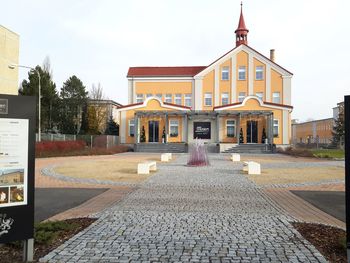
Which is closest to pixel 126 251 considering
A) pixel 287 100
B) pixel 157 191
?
pixel 157 191

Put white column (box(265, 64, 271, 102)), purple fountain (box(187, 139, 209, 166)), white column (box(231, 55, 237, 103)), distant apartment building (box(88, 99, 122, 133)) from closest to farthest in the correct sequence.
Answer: purple fountain (box(187, 139, 209, 166)) → white column (box(265, 64, 271, 102)) → white column (box(231, 55, 237, 103)) → distant apartment building (box(88, 99, 122, 133))

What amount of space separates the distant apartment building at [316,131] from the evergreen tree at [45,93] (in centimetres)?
4530

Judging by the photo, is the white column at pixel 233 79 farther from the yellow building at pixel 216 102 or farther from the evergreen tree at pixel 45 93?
the evergreen tree at pixel 45 93

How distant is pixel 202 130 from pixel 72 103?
22.1 metres

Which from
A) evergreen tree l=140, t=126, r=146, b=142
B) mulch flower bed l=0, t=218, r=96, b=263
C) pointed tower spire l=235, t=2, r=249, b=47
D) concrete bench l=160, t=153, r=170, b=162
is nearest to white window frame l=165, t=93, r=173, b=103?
evergreen tree l=140, t=126, r=146, b=142

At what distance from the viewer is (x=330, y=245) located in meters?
5.34

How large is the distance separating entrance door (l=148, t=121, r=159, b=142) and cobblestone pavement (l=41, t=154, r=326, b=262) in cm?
3403

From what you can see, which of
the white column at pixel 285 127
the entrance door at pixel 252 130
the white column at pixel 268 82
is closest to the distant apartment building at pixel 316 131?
the white column at pixel 268 82

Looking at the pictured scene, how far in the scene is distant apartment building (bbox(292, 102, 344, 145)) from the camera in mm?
73375

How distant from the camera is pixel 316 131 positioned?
83.5 m

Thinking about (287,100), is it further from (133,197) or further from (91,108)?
(133,197)

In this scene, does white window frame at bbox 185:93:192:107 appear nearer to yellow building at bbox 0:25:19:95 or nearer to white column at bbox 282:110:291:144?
white column at bbox 282:110:291:144

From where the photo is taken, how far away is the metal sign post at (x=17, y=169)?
174 inches

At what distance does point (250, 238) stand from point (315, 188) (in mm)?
7214
